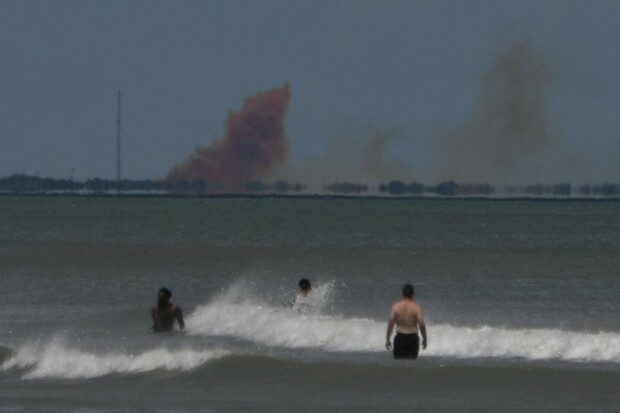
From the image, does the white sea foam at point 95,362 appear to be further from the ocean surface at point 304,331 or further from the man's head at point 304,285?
the man's head at point 304,285

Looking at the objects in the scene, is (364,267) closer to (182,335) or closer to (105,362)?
(182,335)

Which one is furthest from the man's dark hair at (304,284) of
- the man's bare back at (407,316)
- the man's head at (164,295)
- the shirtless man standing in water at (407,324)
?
the man's bare back at (407,316)

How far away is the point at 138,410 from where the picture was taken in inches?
885

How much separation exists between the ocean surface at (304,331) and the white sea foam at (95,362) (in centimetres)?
4

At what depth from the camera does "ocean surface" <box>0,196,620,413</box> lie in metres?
24.4

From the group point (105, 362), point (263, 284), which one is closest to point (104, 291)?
point (263, 284)

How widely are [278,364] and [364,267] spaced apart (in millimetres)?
35104

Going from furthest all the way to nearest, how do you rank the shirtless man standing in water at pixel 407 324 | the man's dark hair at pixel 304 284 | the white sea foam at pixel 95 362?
the man's dark hair at pixel 304 284 < the white sea foam at pixel 95 362 < the shirtless man standing in water at pixel 407 324

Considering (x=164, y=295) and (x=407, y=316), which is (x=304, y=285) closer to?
(x=164, y=295)

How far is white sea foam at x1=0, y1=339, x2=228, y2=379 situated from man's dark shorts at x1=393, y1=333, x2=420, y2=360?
253 inches

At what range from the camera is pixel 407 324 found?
21609mm

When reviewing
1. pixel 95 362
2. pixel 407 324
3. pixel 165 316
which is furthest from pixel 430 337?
pixel 407 324

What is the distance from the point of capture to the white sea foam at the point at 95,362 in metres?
27.3

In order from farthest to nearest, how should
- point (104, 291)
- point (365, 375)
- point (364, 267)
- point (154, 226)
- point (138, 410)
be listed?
point (154, 226) → point (364, 267) → point (104, 291) → point (365, 375) → point (138, 410)
